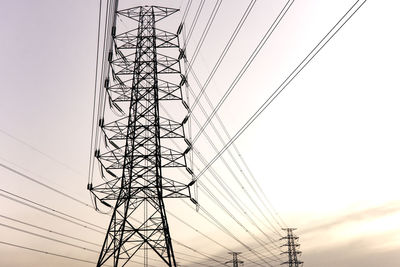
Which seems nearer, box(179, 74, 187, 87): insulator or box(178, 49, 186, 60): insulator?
box(179, 74, 187, 87): insulator

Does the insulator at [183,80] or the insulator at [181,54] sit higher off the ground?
the insulator at [181,54]

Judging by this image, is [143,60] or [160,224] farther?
[143,60]

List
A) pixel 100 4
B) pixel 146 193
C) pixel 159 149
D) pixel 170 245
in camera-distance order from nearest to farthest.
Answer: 1. pixel 100 4
2. pixel 170 245
3. pixel 146 193
4. pixel 159 149

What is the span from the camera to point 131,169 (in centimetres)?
2081

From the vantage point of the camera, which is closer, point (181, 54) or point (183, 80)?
point (183, 80)

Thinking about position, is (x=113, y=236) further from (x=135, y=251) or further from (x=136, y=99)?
(x=136, y=99)

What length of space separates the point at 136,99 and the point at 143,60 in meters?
3.06

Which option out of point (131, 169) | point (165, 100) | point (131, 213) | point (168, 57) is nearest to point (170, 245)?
point (131, 213)

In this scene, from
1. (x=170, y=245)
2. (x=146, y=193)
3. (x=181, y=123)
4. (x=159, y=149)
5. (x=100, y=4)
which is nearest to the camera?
(x=100, y=4)

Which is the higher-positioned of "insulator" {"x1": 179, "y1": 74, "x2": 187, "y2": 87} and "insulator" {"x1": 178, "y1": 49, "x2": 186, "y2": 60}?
"insulator" {"x1": 178, "y1": 49, "x2": 186, "y2": 60}

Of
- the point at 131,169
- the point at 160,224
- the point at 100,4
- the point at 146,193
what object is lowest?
the point at 160,224

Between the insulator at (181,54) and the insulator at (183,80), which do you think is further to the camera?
the insulator at (181,54)

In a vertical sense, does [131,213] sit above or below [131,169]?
below

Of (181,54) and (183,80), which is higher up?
(181,54)
